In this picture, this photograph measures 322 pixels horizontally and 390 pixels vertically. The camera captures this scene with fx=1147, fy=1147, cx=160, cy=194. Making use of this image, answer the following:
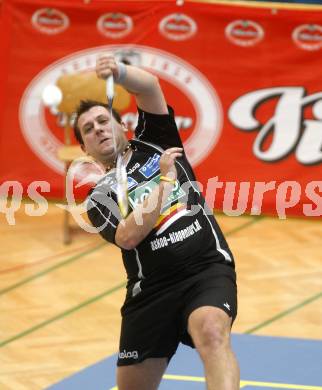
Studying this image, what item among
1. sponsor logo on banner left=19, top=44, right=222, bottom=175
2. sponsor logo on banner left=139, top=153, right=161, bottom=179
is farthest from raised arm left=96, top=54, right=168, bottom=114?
sponsor logo on banner left=19, top=44, right=222, bottom=175

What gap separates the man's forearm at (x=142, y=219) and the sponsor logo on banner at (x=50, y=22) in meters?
5.53

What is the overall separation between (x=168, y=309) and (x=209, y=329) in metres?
0.45

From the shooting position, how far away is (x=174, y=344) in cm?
669

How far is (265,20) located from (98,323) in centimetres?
373

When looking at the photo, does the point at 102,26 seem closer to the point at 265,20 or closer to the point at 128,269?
the point at 265,20

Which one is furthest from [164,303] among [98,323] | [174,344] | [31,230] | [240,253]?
[31,230]

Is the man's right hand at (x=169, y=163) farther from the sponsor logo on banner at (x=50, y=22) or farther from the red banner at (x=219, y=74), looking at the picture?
the sponsor logo on banner at (x=50, y=22)

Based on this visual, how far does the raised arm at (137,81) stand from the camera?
6.32 m

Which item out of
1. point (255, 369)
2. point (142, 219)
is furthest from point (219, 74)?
point (142, 219)

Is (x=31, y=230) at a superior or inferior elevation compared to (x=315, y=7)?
inferior

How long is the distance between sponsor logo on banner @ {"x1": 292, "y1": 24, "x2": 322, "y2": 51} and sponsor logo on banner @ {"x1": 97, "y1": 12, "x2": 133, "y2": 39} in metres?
1.66

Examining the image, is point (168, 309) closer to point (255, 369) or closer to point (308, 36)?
point (255, 369)

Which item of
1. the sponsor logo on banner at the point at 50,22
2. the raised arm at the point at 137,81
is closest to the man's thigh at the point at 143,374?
the raised arm at the point at 137,81

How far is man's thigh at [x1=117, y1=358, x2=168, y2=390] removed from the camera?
265 inches
